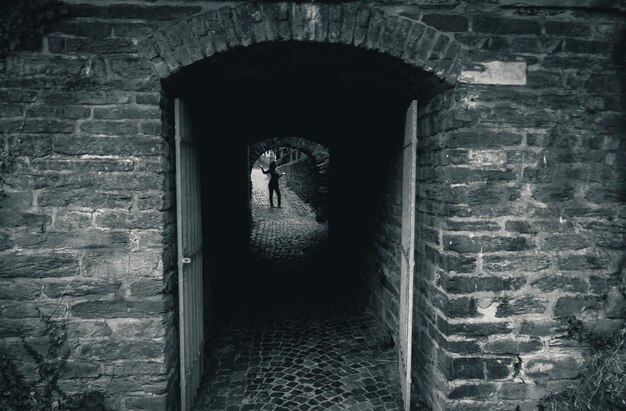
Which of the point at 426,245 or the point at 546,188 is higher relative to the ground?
the point at 546,188

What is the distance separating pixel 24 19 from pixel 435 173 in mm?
2996

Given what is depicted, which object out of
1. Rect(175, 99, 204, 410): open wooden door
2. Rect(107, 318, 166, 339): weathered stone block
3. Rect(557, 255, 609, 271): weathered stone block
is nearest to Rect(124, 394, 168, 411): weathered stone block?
Rect(175, 99, 204, 410): open wooden door

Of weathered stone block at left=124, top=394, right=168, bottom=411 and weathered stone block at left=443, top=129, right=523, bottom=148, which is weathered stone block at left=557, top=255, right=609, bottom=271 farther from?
weathered stone block at left=124, top=394, right=168, bottom=411

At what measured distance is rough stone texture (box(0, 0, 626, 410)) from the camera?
2.60 meters

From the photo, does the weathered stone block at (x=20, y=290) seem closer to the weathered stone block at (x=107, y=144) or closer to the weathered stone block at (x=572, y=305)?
the weathered stone block at (x=107, y=144)

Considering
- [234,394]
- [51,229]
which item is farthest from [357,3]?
[234,394]

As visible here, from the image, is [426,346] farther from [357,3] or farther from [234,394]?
[357,3]

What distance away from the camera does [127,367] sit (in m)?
2.73

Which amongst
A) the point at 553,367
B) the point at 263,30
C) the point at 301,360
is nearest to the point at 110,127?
the point at 263,30

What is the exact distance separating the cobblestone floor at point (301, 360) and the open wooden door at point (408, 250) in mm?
438

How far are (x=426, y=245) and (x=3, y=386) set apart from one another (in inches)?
125

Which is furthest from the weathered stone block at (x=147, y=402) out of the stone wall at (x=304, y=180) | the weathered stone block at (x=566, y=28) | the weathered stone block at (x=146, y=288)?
the stone wall at (x=304, y=180)

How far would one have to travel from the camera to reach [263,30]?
2.60m

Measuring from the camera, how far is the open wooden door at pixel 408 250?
3.00m
